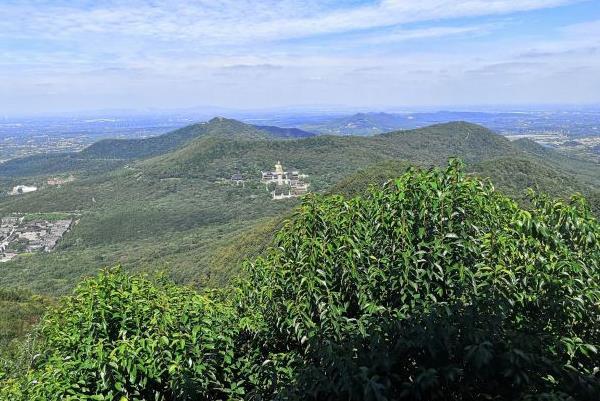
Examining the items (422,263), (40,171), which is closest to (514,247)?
(422,263)

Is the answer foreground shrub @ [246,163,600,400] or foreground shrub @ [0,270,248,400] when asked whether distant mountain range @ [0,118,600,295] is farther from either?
foreground shrub @ [246,163,600,400]

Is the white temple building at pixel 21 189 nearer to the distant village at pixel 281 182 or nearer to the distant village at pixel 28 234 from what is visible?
the distant village at pixel 28 234

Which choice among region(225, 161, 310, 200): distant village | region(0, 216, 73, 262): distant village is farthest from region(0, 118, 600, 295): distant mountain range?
region(0, 216, 73, 262): distant village

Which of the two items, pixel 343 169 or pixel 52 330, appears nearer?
pixel 52 330

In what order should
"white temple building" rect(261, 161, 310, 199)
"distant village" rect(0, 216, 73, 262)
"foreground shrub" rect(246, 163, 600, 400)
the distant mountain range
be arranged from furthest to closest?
"white temple building" rect(261, 161, 310, 199), "distant village" rect(0, 216, 73, 262), the distant mountain range, "foreground shrub" rect(246, 163, 600, 400)

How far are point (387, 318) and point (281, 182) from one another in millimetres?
130302

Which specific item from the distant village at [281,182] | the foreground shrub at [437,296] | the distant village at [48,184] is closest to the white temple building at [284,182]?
the distant village at [281,182]

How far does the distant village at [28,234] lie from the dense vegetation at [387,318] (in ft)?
320

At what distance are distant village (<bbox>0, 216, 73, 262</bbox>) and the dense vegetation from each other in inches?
3842

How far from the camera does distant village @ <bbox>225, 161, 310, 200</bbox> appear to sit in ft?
399

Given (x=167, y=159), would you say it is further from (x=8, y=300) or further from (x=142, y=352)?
(x=142, y=352)

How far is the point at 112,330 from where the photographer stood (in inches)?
227

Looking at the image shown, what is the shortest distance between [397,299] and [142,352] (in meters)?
2.94

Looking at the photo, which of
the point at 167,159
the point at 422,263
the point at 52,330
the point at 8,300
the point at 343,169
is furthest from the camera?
the point at 167,159
